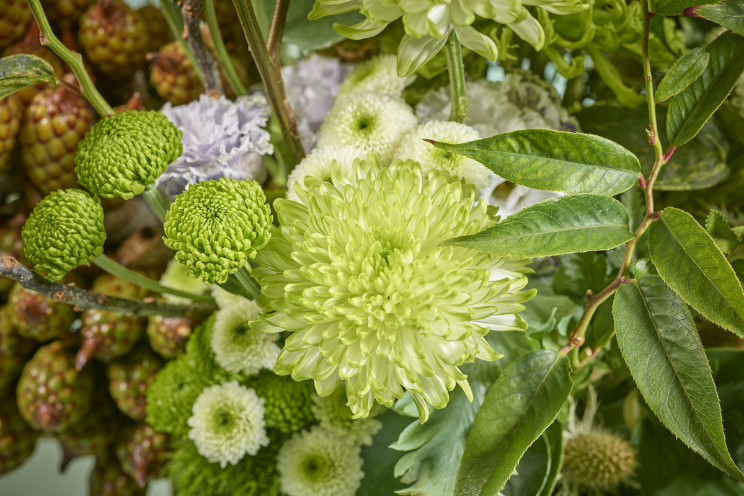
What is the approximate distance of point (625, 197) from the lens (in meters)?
0.45

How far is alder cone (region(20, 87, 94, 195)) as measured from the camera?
1.73 feet

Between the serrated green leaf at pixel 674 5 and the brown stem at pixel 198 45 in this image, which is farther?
the brown stem at pixel 198 45

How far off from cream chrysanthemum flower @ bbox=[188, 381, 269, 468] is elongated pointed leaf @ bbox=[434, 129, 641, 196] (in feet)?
1.00

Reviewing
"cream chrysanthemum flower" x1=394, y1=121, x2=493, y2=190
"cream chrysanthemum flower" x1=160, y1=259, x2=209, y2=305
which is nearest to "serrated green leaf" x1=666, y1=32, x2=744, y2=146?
"cream chrysanthemum flower" x1=394, y1=121, x2=493, y2=190

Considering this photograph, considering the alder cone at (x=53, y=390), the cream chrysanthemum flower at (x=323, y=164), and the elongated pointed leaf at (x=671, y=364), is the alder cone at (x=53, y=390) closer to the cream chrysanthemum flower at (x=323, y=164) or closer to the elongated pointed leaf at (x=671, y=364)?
the cream chrysanthemum flower at (x=323, y=164)

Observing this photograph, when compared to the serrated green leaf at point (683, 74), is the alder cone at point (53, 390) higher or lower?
lower

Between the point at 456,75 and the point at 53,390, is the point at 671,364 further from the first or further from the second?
the point at 53,390

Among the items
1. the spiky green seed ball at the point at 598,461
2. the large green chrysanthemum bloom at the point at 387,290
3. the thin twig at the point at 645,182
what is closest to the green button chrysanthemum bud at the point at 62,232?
the large green chrysanthemum bloom at the point at 387,290

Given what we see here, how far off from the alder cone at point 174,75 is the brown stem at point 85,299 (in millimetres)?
251

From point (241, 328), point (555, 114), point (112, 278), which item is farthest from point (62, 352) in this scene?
point (555, 114)

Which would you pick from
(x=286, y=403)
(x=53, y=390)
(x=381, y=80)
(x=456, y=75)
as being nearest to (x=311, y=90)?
(x=381, y=80)

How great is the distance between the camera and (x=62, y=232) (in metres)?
0.32

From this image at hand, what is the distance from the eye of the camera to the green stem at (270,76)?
348mm

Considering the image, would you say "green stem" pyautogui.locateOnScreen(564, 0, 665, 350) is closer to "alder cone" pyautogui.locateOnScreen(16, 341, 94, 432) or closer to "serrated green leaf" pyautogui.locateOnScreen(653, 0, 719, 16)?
"serrated green leaf" pyautogui.locateOnScreen(653, 0, 719, 16)
